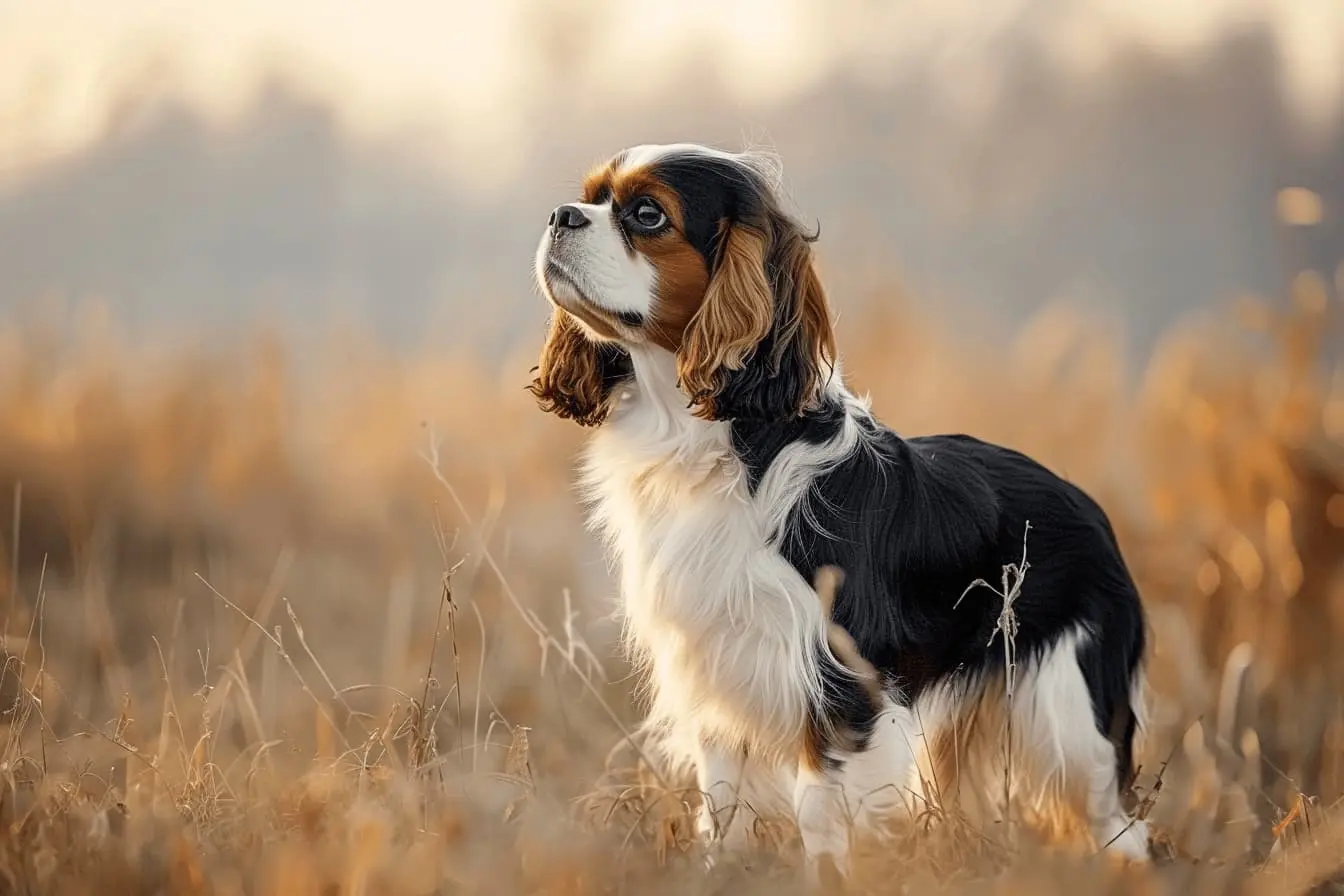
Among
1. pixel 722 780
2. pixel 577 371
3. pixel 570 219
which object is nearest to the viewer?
pixel 570 219

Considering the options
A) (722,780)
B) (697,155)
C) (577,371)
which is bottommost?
(722,780)

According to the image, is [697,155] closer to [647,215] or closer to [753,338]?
[647,215]

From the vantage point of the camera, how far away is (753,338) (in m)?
2.77

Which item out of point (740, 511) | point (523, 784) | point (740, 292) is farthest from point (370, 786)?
point (740, 292)

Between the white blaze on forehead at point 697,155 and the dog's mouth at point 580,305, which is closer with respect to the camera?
the dog's mouth at point 580,305

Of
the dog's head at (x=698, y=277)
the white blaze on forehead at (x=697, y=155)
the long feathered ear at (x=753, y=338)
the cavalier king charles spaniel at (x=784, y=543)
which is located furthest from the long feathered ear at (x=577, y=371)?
the white blaze on forehead at (x=697, y=155)

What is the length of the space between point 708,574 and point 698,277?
587 mm

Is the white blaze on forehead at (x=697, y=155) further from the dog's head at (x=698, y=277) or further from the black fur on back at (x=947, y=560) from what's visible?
the black fur on back at (x=947, y=560)

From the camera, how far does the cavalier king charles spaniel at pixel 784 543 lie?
9.06ft

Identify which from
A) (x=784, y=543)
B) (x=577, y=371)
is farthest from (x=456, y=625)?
(x=784, y=543)

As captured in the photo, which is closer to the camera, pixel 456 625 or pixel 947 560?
pixel 947 560

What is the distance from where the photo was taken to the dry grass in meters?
2.24

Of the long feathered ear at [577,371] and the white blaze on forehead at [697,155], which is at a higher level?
the white blaze on forehead at [697,155]

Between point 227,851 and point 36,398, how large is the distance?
3.30 meters
